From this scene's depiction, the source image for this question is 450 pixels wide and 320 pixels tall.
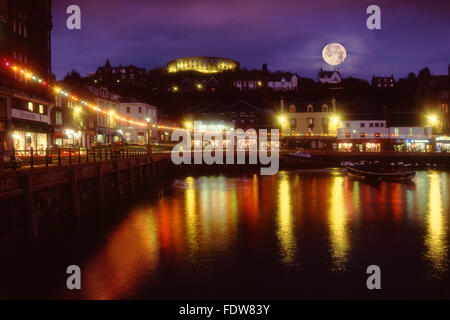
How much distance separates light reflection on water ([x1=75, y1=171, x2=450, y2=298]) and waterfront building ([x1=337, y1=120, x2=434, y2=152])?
37897mm

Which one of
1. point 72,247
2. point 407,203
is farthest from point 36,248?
point 407,203

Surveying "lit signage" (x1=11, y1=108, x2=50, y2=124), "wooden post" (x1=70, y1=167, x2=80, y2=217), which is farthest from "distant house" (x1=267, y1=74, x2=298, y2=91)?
"wooden post" (x1=70, y1=167, x2=80, y2=217)

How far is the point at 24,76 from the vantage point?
29.5m

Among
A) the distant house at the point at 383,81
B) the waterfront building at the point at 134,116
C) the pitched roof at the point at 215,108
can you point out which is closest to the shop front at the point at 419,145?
the pitched roof at the point at 215,108

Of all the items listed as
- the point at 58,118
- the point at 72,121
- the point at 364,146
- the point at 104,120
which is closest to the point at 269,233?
the point at 58,118

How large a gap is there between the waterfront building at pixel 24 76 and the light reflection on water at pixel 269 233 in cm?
Answer: 1244

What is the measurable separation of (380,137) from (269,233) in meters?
64.9

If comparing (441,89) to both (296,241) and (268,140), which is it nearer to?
(268,140)

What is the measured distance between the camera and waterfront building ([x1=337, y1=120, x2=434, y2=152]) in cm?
7956

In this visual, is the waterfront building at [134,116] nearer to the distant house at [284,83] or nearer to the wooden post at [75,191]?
the wooden post at [75,191]

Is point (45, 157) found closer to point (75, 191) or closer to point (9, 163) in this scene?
point (75, 191)

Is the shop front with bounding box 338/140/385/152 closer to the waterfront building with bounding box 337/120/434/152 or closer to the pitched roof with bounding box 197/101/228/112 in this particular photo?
the waterfront building with bounding box 337/120/434/152

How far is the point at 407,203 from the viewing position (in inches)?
1399
